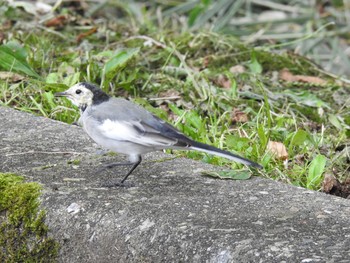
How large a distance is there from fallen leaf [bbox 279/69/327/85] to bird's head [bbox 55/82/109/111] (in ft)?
6.79

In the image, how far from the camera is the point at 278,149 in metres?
4.09

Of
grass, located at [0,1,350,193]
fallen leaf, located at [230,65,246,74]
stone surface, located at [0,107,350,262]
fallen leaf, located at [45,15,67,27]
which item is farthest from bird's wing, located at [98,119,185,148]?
fallen leaf, located at [45,15,67,27]

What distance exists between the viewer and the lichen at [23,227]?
307 centimetres

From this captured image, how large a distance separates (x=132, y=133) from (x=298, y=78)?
232 cm

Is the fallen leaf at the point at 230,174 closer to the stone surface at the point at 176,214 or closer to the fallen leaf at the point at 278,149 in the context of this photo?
the stone surface at the point at 176,214

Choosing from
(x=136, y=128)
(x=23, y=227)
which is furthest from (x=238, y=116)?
(x=23, y=227)

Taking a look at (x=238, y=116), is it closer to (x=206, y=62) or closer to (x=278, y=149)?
(x=278, y=149)

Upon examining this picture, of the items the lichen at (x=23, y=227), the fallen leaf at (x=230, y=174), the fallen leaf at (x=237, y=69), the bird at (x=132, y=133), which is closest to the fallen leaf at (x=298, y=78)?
the fallen leaf at (x=237, y=69)

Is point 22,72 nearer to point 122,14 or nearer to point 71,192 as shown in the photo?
point 71,192

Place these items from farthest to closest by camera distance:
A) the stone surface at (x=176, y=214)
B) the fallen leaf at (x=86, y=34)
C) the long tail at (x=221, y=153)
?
the fallen leaf at (x=86, y=34) → the long tail at (x=221, y=153) → the stone surface at (x=176, y=214)

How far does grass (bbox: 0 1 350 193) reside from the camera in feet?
13.5

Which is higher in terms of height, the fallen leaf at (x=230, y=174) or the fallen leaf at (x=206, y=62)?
the fallen leaf at (x=230, y=174)

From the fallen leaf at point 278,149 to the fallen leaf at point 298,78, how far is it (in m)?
1.31

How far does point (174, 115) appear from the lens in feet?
15.3
